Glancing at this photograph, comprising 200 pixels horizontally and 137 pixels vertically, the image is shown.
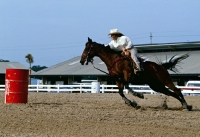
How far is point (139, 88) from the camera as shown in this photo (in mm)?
39969

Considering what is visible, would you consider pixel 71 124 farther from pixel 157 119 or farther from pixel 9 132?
pixel 157 119

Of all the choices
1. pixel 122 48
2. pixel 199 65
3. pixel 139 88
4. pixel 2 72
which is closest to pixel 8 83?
pixel 122 48

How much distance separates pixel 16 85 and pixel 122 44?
3.85 metres

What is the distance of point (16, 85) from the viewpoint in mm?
17078

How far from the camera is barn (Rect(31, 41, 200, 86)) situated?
5359 centimetres

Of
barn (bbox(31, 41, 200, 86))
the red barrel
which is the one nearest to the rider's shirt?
the red barrel

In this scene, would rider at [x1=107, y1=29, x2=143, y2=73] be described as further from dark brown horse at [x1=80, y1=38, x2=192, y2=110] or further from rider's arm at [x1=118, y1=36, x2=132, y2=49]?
dark brown horse at [x1=80, y1=38, x2=192, y2=110]

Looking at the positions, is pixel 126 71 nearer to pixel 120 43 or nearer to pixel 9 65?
pixel 120 43

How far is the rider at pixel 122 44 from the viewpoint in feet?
52.6

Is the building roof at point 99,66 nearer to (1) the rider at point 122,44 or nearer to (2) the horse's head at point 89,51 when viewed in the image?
(1) the rider at point 122,44

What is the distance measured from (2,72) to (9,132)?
70626 mm

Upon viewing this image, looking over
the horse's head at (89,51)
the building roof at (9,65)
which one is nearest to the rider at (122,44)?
the horse's head at (89,51)

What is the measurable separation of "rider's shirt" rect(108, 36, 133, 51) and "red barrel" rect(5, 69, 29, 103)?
302 cm

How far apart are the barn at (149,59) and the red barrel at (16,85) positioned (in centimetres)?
3516
